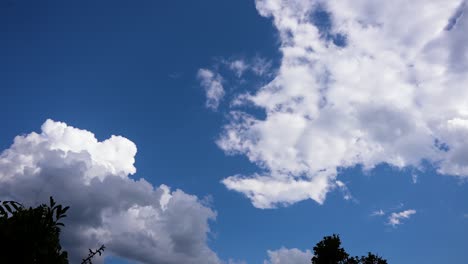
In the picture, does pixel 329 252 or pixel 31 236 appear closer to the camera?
→ pixel 31 236

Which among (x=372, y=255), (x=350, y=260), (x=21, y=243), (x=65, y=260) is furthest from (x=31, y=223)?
(x=372, y=255)

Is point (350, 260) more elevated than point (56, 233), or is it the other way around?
point (350, 260)

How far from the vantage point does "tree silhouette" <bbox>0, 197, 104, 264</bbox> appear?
11633 mm

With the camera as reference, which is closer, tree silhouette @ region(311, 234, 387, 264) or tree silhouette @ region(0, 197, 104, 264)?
tree silhouette @ region(0, 197, 104, 264)

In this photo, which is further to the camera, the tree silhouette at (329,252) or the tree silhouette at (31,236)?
the tree silhouette at (329,252)

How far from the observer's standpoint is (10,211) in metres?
12.5

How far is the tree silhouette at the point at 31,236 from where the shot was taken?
11.6m

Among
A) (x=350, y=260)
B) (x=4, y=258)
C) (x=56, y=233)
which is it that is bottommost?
(x=4, y=258)

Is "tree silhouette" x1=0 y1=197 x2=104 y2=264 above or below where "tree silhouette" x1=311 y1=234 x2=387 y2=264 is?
below

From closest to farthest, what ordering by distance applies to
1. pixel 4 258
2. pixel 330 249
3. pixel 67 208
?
1. pixel 4 258
2. pixel 67 208
3. pixel 330 249

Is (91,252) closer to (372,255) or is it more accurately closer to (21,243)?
(21,243)

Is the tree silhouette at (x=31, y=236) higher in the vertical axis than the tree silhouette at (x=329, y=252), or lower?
lower

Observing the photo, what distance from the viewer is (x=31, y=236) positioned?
1183cm

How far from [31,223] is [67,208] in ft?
3.83
